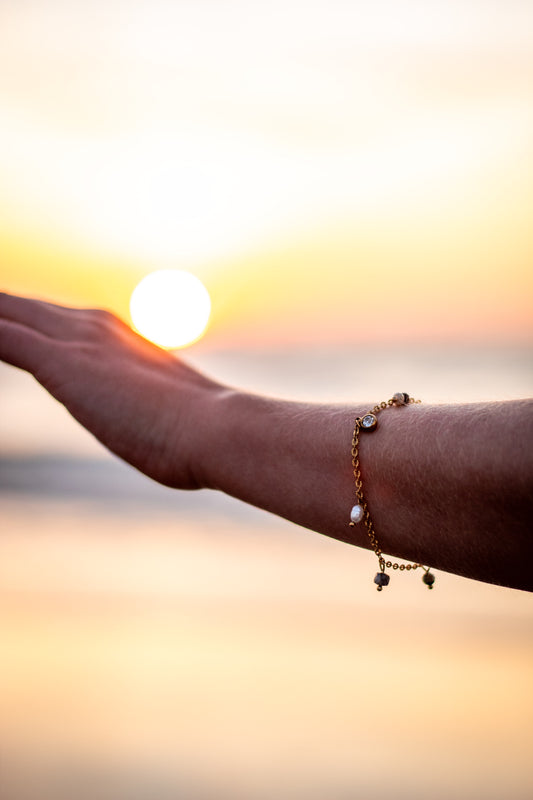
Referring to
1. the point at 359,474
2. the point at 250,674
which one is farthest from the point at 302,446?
the point at 250,674

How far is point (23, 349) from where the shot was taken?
1990 mm

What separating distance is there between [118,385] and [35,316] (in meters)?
0.35

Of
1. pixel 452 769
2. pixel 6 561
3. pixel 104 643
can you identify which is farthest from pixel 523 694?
pixel 6 561

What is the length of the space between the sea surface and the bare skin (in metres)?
0.41

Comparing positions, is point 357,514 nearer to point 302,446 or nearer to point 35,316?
point 302,446

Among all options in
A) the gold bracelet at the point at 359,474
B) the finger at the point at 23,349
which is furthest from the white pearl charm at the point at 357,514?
the finger at the point at 23,349

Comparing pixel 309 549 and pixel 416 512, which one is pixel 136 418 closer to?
pixel 416 512

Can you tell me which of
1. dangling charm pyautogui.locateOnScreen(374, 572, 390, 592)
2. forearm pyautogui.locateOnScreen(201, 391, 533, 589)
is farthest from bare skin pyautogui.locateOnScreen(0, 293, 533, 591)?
dangling charm pyautogui.locateOnScreen(374, 572, 390, 592)

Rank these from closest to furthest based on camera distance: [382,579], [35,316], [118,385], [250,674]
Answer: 1. [382,579]
2. [118,385]
3. [35,316]
4. [250,674]

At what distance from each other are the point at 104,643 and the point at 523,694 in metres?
2.58

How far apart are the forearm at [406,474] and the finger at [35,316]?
55 cm

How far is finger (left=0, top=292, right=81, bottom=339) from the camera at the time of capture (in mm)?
2035

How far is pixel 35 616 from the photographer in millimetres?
5281

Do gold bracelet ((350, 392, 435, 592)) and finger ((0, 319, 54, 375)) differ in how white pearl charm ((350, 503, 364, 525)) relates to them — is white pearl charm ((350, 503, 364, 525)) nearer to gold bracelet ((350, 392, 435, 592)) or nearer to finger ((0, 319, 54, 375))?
gold bracelet ((350, 392, 435, 592))
